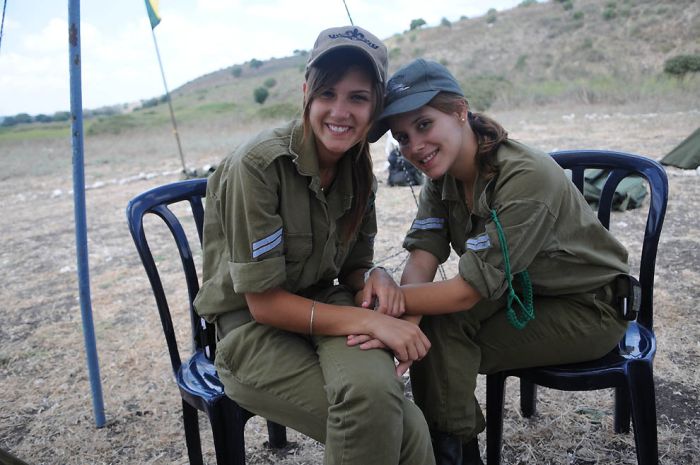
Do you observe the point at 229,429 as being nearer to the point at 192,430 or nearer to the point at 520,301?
the point at 192,430

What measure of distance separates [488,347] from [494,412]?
243 millimetres

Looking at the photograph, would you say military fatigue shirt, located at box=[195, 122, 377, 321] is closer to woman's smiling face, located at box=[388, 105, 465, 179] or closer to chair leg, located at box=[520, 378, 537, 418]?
woman's smiling face, located at box=[388, 105, 465, 179]

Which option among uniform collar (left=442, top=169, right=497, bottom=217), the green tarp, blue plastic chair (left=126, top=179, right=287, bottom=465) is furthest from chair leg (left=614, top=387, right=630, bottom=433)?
the green tarp

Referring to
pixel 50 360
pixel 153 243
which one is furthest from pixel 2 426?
pixel 153 243

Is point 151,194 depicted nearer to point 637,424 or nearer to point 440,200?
point 440,200

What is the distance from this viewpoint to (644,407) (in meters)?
1.47

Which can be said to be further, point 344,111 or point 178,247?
point 178,247

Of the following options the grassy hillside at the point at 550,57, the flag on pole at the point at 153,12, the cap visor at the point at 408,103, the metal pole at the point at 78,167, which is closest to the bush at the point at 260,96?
the grassy hillside at the point at 550,57

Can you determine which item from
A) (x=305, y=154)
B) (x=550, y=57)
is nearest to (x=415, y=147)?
(x=305, y=154)

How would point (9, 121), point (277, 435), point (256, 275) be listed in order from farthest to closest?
point (9, 121) < point (277, 435) < point (256, 275)

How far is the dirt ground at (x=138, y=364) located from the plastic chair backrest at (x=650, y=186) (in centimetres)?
57

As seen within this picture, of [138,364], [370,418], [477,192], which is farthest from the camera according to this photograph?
[138,364]

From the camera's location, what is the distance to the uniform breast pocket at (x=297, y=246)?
1492 millimetres

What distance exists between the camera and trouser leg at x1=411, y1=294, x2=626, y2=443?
4.95ft
